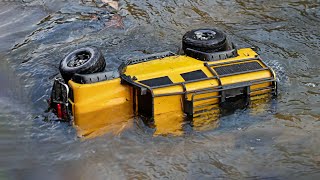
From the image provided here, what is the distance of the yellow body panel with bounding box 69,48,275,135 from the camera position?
6363mm

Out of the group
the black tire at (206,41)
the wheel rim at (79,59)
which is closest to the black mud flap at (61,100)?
the wheel rim at (79,59)

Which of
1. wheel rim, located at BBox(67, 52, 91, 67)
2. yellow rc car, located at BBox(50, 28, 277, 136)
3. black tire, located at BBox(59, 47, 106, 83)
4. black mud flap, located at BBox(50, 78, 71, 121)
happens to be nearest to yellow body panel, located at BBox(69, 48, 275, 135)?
yellow rc car, located at BBox(50, 28, 277, 136)

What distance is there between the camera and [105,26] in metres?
10.1

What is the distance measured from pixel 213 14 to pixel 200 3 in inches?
24.1

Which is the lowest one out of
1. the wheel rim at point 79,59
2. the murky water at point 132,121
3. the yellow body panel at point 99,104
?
the murky water at point 132,121

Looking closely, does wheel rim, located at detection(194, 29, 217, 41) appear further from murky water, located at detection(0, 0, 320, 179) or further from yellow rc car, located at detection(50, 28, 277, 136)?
murky water, located at detection(0, 0, 320, 179)

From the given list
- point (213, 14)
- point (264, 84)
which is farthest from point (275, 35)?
point (264, 84)

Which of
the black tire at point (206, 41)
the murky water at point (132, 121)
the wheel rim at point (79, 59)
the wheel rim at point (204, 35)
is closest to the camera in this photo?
the murky water at point (132, 121)

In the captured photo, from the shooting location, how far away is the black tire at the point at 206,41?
7102 millimetres

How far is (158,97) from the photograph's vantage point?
6363mm

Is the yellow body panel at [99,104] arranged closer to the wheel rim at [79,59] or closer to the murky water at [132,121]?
the murky water at [132,121]

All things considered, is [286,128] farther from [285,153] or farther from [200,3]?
[200,3]

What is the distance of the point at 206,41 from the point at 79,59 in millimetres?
1769

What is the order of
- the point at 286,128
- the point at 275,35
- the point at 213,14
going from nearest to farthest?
1. the point at 286,128
2. the point at 275,35
3. the point at 213,14
